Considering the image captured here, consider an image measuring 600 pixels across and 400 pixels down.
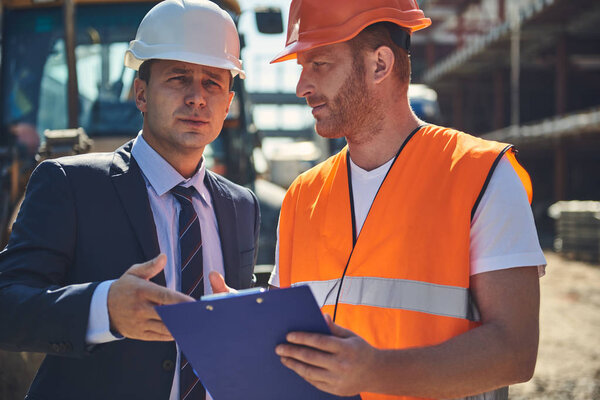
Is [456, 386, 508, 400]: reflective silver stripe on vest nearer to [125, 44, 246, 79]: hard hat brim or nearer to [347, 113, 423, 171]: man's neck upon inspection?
[347, 113, 423, 171]: man's neck

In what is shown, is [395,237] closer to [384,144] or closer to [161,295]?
[384,144]

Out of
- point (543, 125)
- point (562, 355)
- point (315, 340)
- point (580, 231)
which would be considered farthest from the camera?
point (543, 125)

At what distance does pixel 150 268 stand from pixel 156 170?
869 mm

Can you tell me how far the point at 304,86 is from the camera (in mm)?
2482

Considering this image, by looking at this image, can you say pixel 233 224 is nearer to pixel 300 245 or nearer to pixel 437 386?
pixel 300 245

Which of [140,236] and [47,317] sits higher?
[140,236]

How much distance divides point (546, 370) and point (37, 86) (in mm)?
5997

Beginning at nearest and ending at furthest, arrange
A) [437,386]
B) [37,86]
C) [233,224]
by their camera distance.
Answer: [437,386] → [233,224] → [37,86]

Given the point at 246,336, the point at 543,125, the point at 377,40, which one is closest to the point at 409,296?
the point at 246,336

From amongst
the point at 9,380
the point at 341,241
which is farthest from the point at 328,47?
the point at 9,380

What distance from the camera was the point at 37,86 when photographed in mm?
5461

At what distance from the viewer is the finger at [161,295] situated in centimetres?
164

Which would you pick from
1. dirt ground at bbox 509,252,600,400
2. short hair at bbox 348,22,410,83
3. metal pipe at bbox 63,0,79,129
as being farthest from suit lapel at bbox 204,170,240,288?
dirt ground at bbox 509,252,600,400

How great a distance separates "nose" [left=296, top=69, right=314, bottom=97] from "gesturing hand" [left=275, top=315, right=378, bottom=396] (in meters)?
1.17
